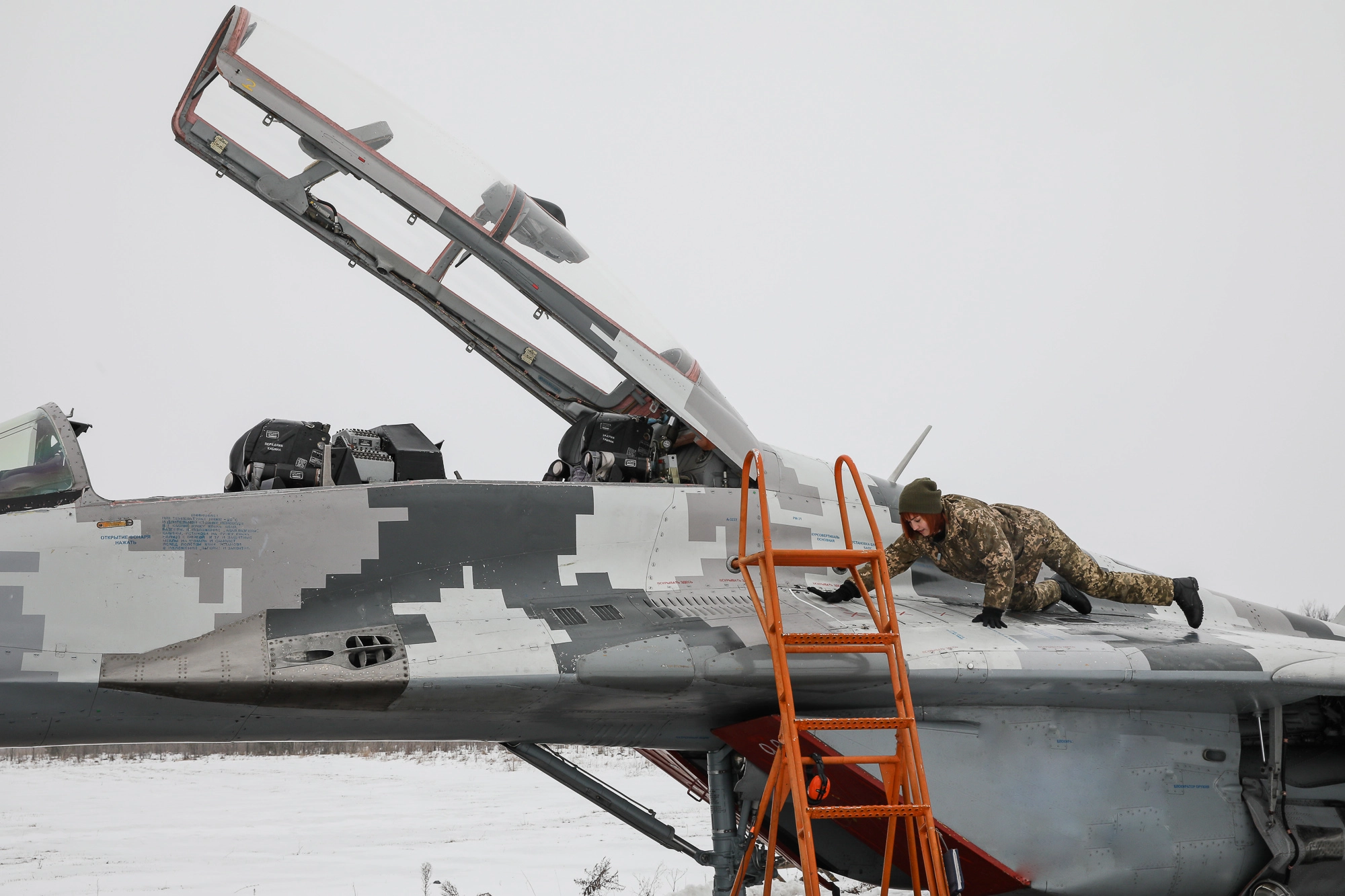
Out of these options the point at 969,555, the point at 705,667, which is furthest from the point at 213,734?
the point at 969,555

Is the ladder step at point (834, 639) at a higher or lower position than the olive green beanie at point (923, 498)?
lower

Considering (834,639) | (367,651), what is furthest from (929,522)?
(367,651)

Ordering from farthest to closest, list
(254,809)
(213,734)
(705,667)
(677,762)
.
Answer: (254,809) < (677,762) < (705,667) < (213,734)

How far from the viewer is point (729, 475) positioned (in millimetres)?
5727

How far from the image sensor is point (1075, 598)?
614 cm

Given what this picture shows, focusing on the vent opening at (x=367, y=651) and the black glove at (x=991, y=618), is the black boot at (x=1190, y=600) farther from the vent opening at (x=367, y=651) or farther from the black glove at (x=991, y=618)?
the vent opening at (x=367, y=651)

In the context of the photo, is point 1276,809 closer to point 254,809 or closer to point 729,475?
point 729,475

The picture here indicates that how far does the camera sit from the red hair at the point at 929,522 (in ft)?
17.6

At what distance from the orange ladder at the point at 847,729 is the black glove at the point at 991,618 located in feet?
3.01

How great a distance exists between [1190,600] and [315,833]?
340 inches

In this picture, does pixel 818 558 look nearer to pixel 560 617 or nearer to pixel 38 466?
pixel 560 617

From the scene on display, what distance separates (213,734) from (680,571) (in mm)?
2391

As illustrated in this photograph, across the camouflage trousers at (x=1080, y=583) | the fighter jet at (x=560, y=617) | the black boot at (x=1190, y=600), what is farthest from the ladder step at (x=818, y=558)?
the black boot at (x=1190, y=600)

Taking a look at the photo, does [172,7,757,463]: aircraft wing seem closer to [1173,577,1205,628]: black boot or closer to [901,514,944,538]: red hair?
[901,514,944,538]: red hair
